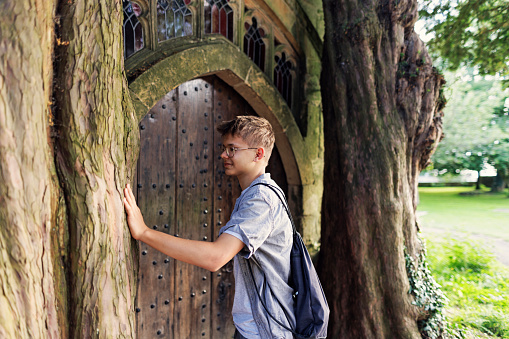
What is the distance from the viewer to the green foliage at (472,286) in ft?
12.3

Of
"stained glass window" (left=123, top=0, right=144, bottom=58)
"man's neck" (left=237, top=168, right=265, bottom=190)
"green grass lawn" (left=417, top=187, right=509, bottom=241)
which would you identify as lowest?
"green grass lawn" (left=417, top=187, right=509, bottom=241)

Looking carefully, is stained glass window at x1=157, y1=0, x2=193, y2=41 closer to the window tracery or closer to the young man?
the window tracery

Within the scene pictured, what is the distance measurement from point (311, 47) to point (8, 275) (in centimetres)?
333

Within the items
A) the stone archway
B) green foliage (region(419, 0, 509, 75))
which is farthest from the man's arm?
green foliage (region(419, 0, 509, 75))

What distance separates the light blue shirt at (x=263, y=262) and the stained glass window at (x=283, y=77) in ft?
7.01

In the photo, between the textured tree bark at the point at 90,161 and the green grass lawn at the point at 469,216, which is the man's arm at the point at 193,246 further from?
the green grass lawn at the point at 469,216

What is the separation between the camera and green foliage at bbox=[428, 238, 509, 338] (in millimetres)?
3750

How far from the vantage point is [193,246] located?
1431mm

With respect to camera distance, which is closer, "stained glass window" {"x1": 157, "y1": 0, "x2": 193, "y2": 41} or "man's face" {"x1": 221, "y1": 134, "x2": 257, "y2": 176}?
"man's face" {"x1": 221, "y1": 134, "x2": 257, "y2": 176}

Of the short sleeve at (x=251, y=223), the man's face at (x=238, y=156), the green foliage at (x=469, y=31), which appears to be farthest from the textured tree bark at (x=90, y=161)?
the green foliage at (x=469, y=31)

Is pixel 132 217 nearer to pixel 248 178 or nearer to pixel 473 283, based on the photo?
pixel 248 178

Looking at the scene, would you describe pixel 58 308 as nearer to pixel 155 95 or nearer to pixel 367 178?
pixel 155 95

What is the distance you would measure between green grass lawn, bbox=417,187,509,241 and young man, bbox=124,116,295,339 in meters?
7.06

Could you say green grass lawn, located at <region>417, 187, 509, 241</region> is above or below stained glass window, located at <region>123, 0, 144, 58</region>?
below
